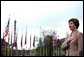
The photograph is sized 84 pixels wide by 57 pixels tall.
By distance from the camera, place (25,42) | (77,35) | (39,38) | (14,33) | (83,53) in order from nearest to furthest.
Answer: (83,53) < (77,35) < (14,33) < (39,38) < (25,42)

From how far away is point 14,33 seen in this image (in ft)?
33.4

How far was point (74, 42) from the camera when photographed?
4.30 meters

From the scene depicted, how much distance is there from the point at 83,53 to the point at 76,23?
57cm

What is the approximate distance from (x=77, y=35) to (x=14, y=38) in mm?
6290

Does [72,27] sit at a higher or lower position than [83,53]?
higher

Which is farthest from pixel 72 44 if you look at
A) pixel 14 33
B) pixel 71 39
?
pixel 14 33

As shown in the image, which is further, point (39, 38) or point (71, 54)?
point (39, 38)

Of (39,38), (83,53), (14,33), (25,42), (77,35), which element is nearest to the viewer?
(83,53)

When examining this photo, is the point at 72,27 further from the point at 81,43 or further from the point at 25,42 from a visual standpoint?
the point at 25,42

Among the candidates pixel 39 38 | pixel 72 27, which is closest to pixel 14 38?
pixel 39 38

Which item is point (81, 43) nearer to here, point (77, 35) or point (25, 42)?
point (77, 35)

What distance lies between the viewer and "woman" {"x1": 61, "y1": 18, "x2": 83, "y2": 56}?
420 centimetres

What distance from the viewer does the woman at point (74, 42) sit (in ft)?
13.8

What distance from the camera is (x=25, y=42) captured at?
12.7m
